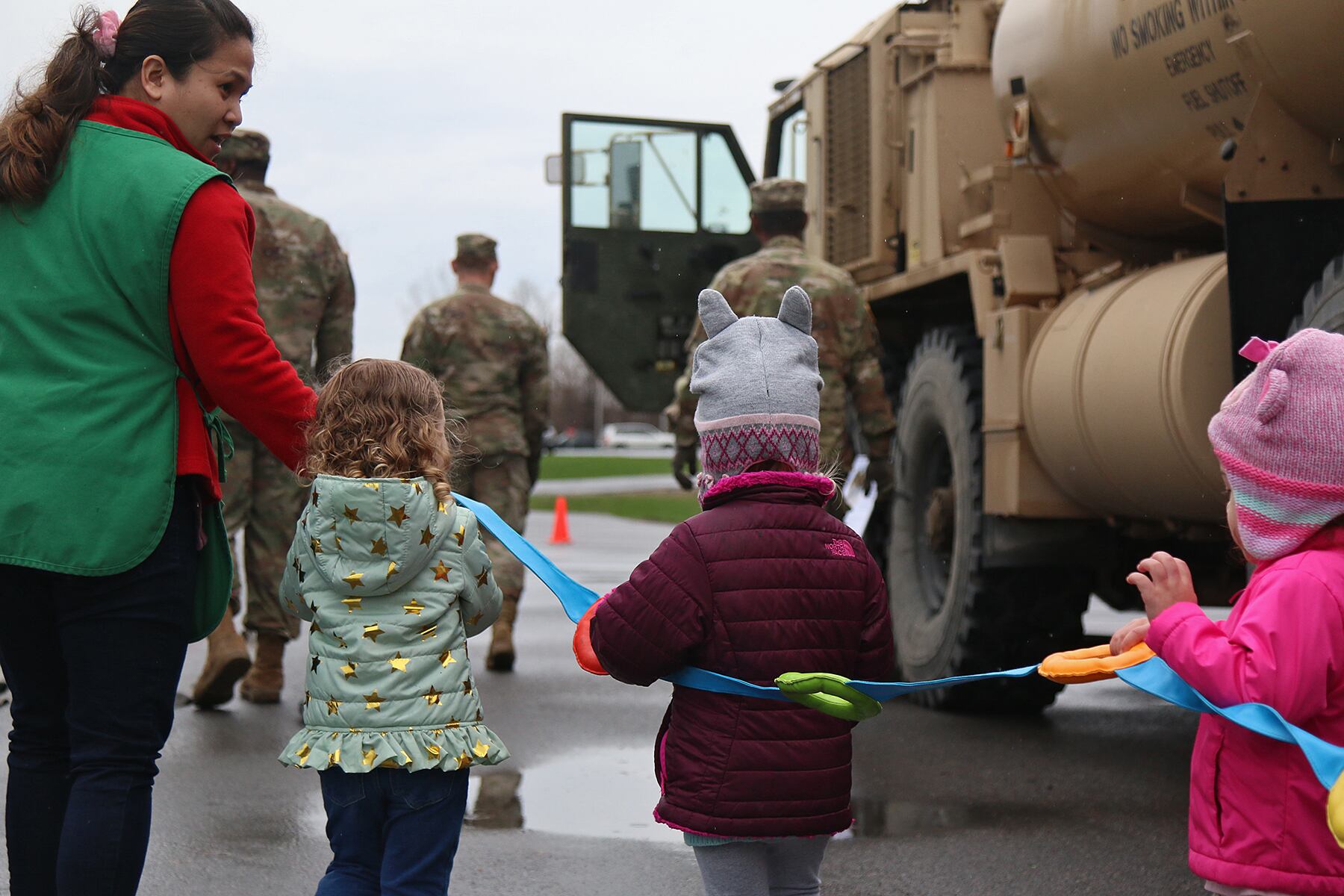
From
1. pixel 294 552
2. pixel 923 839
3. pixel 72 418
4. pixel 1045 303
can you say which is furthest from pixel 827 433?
pixel 72 418

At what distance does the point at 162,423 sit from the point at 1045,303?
4191 millimetres

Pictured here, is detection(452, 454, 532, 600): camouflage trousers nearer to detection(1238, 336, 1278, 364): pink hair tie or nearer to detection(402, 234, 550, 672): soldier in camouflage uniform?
detection(402, 234, 550, 672): soldier in camouflage uniform

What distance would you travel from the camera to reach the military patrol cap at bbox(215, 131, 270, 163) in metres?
6.71

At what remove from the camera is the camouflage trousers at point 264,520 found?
21.8 ft

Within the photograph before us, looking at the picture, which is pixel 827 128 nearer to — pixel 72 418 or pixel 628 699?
pixel 628 699

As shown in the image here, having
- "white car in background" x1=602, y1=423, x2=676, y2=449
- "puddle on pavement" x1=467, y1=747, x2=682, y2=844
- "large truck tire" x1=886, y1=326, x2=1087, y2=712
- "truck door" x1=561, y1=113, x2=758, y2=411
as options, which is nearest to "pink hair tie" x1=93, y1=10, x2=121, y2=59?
A: "puddle on pavement" x1=467, y1=747, x2=682, y2=844

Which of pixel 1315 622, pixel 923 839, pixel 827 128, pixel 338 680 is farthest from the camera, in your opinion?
pixel 827 128

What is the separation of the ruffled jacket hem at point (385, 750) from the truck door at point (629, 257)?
288 inches

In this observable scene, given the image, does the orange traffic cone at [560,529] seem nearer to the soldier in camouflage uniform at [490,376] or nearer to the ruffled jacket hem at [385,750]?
the soldier in camouflage uniform at [490,376]

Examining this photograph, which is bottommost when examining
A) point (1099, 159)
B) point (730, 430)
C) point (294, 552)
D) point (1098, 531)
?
point (1098, 531)

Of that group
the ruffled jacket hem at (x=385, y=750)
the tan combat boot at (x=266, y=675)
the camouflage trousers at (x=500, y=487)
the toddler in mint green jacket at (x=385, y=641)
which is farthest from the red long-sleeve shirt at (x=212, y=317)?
the camouflage trousers at (x=500, y=487)

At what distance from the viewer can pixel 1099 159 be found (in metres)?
5.87

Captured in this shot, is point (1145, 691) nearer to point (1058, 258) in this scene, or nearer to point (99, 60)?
point (99, 60)

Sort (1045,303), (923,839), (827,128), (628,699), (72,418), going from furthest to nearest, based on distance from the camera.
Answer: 1. (827,128)
2. (628,699)
3. (1045,303)
4. (923,839)
5. (72,418)
